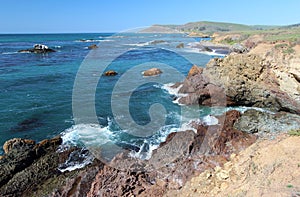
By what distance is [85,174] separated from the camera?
870 cm

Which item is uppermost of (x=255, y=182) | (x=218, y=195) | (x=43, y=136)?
(x=255, y=182)

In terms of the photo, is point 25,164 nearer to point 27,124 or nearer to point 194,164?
point 27,124

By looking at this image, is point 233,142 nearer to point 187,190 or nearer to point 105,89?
point 187,190

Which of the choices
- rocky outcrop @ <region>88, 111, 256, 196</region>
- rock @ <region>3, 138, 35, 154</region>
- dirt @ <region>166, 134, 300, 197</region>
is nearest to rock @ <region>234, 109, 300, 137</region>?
rocky outcrop @ <region>88, 111, 256, 196</region>

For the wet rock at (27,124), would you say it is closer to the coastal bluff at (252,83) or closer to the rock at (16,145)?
the rock at (16,145)

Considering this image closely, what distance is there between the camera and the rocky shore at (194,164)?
7121mm

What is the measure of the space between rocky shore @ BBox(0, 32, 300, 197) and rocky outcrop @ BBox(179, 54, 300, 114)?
1.19ft

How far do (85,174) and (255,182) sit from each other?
6099 millimetres

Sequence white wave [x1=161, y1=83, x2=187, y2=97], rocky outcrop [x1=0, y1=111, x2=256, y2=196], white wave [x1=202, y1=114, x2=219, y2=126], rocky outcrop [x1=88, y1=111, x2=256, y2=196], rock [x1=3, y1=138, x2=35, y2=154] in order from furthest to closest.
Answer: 1. white wave [x1=161, y1=83, x2=187, y2=97]
2. white wave [x1=202, y1=114, x2=219, y2=126]
3. rock [x1=3, y1=138, x2=35, y2=154]
4. rocky outcrop [x1=0, y1=111, x2=256, y2=196]
5. rocky outcrop [x1=88, y1=111, x2=256, y2=196]

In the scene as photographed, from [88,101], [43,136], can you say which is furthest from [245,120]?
[88,101]

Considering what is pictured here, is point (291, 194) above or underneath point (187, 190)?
above

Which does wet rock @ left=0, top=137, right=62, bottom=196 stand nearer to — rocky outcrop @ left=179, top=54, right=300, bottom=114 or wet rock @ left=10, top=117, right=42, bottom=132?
wet rock @ left=10, top=117, right=42, bottom=132

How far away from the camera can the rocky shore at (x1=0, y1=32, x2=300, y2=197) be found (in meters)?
7.12

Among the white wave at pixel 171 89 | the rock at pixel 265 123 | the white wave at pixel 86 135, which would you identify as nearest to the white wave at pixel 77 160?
the white wave at pixel 86 135
